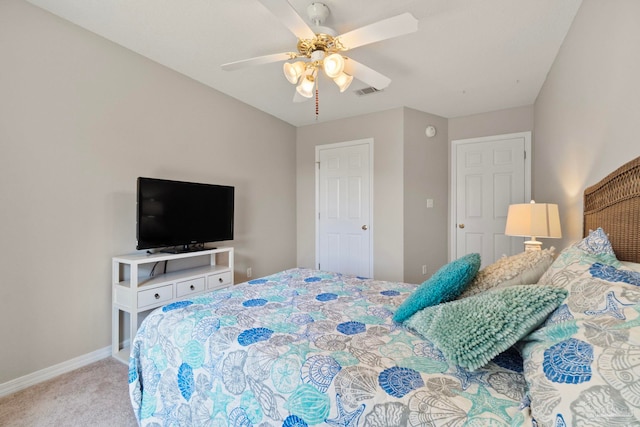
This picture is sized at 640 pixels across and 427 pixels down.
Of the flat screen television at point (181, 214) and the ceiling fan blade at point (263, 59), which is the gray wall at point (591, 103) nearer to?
the ceiling fan blade at point (263, 59)

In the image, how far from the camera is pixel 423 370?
96cm


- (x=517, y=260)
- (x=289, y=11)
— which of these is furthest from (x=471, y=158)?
(x=289, y=11)

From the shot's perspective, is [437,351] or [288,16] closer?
[437,351]

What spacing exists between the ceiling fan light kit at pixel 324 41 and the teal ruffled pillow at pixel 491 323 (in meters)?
1.41

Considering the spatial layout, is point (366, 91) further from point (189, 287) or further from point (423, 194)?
point (189, 287)

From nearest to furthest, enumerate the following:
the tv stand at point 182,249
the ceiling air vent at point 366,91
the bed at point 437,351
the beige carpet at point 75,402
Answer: the bed at point 437,351, the beige carpet at point 75,402, the tv stand at point 182,249, the ceiling air vent at point 366,91

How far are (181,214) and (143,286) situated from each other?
69 cm

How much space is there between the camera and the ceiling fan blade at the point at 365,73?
206 centimetres

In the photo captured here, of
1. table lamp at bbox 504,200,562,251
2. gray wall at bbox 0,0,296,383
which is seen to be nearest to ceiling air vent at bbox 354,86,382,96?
gray wall at bbox 0,0,296,383

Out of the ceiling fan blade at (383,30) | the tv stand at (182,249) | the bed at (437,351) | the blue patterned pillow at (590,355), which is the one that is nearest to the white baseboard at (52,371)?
the tv stand at (182,249)

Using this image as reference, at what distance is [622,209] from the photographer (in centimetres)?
126

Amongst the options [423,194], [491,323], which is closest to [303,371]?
[491,323]

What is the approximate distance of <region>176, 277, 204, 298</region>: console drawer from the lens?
8.28 feet

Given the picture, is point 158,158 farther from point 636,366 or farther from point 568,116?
point 568,116
